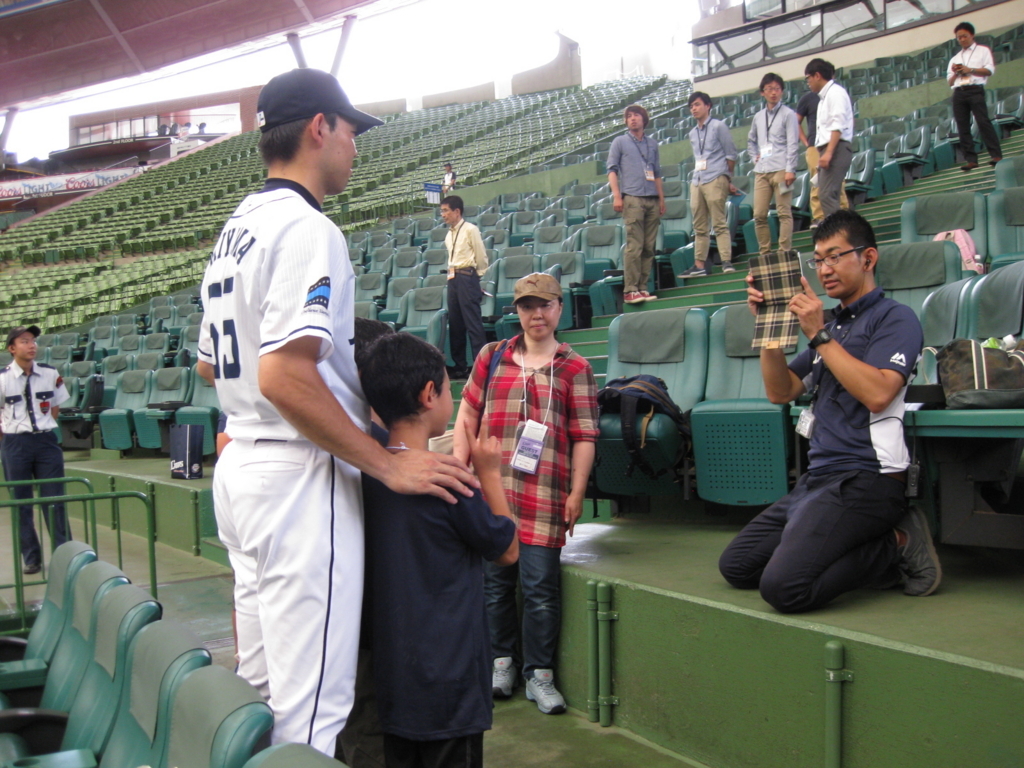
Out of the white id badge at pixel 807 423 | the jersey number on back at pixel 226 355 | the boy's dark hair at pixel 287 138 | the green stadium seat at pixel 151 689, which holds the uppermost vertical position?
the boy's dark hair at pixel 287 138

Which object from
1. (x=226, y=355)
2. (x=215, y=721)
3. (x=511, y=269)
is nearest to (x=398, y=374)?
(x=226, y=355)

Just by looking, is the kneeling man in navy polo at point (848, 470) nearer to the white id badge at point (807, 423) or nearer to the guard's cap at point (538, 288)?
the white id badge at point (807, 423)

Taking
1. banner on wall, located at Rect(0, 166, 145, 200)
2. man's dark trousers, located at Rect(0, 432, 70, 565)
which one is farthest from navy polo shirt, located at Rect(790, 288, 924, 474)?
banner on wall, located at Rect(0, 166, 145, 200)

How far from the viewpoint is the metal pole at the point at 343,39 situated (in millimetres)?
31781

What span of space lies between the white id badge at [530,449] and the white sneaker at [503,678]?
68cm

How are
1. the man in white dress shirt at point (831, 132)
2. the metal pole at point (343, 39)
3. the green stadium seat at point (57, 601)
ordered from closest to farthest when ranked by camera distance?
the green stadium seat at point (57, 601) → the man in white dress shirt at point (831, 132) → the metal pole at point (343, 39)

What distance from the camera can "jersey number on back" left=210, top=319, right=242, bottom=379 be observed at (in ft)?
5.24

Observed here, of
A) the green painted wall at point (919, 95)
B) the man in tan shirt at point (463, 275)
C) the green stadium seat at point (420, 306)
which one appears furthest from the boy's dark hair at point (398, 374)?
the green painted wall at point (919, 95)

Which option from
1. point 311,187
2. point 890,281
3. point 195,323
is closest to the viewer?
point 311,187

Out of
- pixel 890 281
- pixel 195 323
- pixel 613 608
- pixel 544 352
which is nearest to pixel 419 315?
pixel 195 323

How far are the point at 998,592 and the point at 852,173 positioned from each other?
23.7 ft

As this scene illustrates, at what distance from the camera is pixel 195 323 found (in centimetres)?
1013

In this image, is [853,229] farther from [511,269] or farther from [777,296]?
[511,269]

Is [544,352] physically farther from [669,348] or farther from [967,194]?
[967,194]
